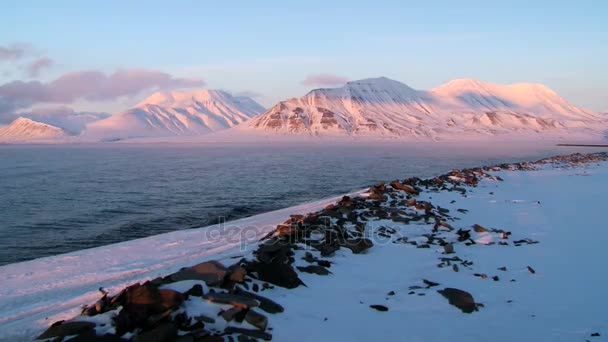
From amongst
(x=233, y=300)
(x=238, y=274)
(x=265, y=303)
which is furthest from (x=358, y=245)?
(x=233, y=300)

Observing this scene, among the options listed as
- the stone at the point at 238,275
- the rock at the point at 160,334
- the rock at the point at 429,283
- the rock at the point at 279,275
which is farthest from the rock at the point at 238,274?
the rock at the point at 429,283

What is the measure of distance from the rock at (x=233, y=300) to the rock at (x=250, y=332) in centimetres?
45

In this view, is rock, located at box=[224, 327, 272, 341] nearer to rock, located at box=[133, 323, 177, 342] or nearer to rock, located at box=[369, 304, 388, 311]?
rock, located at box=[133, 323, 177, 342]

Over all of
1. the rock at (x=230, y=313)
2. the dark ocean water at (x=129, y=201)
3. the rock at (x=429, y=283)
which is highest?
the rock at (x=230, y=313)

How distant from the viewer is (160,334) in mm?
5496

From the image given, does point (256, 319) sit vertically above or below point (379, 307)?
above

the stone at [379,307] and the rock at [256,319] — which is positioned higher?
the rock at [256,319]

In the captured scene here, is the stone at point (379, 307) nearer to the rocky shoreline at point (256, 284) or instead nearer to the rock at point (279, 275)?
the rocky shoreline at point (256, 284)

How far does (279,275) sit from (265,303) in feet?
3.96

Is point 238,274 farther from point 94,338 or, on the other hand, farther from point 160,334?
point 94,338

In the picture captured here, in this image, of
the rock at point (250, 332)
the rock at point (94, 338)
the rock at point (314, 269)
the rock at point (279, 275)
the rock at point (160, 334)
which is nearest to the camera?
the rock at point (160, 334)

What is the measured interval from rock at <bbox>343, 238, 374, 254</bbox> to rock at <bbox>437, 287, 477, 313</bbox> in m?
2.80

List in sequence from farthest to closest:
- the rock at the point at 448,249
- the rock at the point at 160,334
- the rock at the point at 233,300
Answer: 1. the rock at the point at 448,249
2. the rock at the point at 233,300
3. the rock at the point at 160,334

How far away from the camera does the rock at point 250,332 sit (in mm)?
5820
